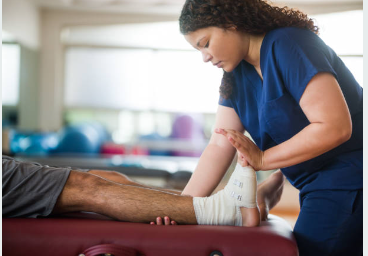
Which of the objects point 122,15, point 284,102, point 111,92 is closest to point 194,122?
point 111,92

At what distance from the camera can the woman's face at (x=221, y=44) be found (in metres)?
1.10

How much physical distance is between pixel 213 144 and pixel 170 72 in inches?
177

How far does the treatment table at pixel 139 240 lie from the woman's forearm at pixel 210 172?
0.34m

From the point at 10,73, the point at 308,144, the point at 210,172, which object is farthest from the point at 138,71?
the point at 308,144

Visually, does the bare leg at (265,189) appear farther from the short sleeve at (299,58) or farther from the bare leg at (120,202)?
the short sleeve at (299,58)

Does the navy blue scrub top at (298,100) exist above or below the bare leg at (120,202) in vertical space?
above

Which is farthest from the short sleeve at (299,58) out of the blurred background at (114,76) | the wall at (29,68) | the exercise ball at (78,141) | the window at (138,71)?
the wall at (29,68)

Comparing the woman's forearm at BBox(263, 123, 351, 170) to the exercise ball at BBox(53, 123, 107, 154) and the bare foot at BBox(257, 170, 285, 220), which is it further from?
the exercise ball at BBox(53, 123, 107, 154)

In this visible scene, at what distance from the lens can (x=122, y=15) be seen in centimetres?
584

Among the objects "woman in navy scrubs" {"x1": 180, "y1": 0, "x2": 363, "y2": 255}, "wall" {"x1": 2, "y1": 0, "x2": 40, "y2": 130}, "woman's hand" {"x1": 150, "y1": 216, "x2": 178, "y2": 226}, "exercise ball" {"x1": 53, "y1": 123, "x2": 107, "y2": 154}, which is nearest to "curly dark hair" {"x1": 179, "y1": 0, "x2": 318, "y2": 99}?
"woman in navy scrubs" {"x1": 180, "y1": 0, "x2": 363, "y2": 255}

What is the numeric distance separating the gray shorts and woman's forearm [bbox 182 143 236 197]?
1.50 ft

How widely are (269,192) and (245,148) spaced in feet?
1.50

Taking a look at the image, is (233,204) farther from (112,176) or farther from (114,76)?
(114,76)

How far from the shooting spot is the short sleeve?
3.14ft
